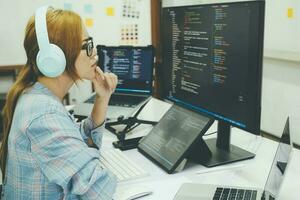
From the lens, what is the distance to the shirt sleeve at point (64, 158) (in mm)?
951

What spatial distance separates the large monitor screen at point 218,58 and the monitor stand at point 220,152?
0.12 meters

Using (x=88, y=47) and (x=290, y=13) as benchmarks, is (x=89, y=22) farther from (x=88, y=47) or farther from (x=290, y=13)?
(x=88, y=47)

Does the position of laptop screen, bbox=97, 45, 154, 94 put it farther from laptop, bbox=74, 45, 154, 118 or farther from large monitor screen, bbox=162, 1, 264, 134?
large monitor screen, bbox=162, 1, 264, 134

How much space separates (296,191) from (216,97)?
394mm

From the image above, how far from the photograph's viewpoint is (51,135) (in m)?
0.96

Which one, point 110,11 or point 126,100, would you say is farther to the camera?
point 110,11

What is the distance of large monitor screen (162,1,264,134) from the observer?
1.11 m

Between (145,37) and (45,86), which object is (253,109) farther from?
(145,37)

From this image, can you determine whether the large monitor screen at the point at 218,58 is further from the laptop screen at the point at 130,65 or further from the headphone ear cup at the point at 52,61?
the headphone ear cup at the point at 52,61

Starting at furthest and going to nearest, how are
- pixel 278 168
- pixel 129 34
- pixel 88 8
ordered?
pixel 129 34 → pixel 88 8 → pixel 278 168

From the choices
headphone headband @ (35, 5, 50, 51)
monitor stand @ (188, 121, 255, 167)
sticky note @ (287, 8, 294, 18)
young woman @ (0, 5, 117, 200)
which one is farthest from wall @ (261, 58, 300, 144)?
headphone headband @ (35, 5, 50, 51)

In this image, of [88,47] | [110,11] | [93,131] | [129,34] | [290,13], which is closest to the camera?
[88,47]

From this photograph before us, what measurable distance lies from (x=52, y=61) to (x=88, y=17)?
9.20 ft

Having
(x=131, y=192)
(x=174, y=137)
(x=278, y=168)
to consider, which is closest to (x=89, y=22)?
(x=174, y=137)
